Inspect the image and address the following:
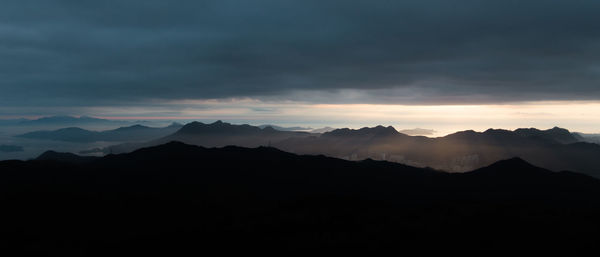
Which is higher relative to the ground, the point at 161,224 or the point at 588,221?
the point at 588,221

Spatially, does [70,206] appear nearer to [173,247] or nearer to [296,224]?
[173,247]

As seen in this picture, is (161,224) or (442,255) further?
(161,224)

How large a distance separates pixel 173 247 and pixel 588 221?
127 m

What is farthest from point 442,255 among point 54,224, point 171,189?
point 171,189

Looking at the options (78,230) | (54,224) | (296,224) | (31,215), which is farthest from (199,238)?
(31,215)

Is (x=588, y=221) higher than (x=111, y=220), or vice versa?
(x=588, y=221)

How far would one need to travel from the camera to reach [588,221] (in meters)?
110

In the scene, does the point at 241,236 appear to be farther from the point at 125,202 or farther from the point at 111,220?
the point at 125,202

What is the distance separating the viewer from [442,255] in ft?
283

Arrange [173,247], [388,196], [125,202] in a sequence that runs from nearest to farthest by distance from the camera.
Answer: [173,247] < [125,202] < [388,196]

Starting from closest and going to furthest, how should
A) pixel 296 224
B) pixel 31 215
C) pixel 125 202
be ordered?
pixel 296 224 → pixel 31 215 → pixel 125 202

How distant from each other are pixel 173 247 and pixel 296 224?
137 feet

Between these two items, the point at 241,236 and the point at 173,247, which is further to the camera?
the point at 241,236

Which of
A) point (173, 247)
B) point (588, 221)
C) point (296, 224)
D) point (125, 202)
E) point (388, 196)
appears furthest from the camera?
point (388, 196)
